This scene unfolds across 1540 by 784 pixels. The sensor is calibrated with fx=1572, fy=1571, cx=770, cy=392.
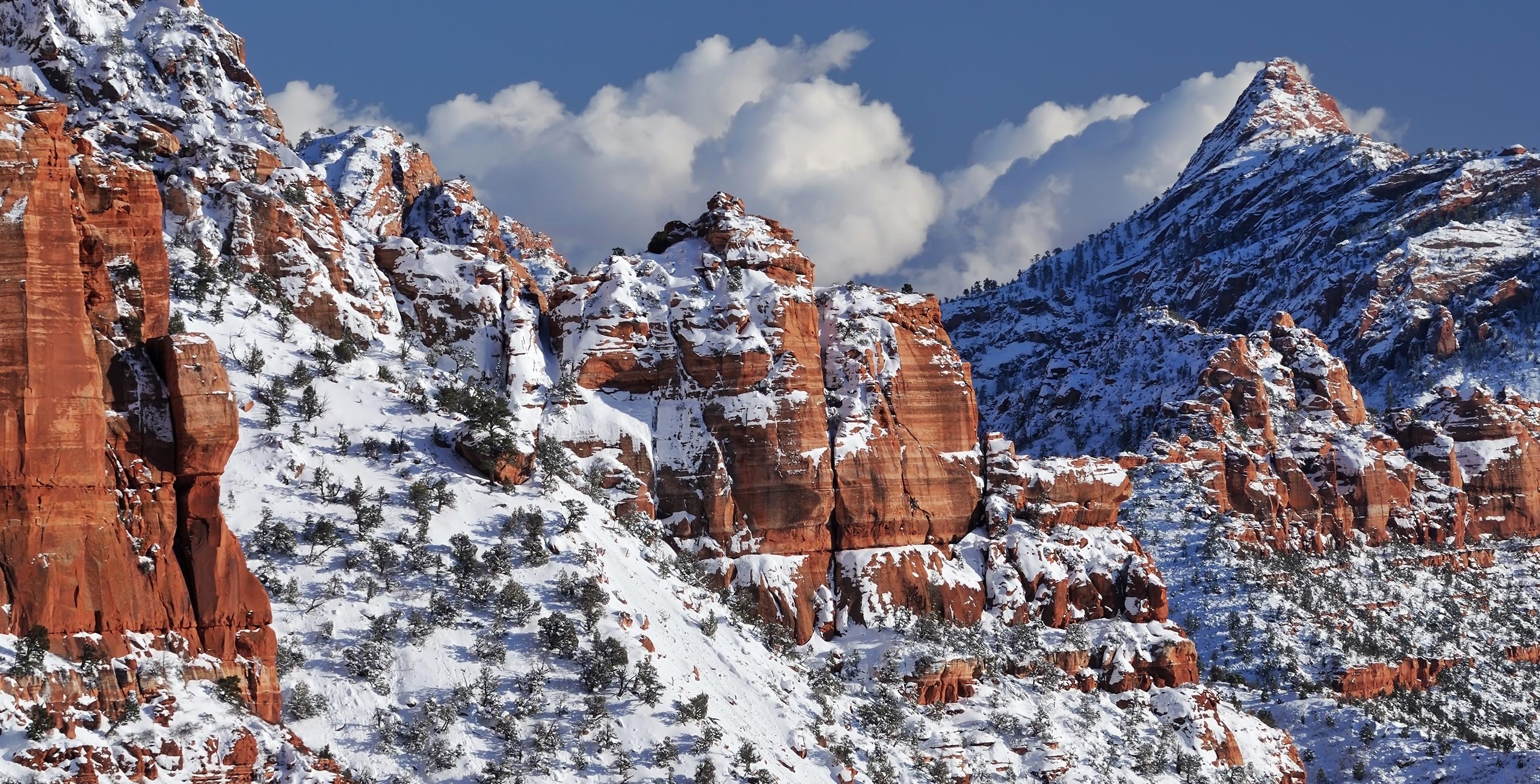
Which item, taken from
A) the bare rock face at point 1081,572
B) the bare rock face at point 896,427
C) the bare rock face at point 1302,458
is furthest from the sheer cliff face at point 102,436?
the bare rock face at point 1302,458

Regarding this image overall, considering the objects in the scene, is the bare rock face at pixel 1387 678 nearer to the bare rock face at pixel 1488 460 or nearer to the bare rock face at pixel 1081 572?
the bare rock face at pixel 1081 572

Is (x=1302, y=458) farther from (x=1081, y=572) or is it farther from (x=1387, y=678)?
(x=1081, y=572)

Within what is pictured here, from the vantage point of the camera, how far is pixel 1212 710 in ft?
370

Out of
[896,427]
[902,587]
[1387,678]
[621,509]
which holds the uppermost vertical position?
[896,427]

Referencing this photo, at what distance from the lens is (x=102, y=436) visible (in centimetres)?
5950

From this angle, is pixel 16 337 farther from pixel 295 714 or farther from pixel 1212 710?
pixel 1212 710

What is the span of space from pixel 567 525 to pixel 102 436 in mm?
34487

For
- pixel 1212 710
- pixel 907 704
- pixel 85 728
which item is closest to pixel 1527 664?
pixel 1212 710

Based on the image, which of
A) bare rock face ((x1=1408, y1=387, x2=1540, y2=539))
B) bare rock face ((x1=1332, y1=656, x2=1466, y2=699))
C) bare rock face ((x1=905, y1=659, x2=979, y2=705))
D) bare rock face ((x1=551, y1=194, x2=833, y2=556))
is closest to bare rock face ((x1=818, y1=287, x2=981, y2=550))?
bare rock face ((x1=551, y1=194, x2=833, y2=556))

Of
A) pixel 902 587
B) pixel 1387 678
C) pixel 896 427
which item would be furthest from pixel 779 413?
pixel 1387 678

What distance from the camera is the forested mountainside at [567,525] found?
5988 cm

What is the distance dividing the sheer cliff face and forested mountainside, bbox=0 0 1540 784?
15 centimetres

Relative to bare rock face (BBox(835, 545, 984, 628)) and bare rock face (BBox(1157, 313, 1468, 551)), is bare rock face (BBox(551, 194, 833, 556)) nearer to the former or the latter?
bare rock face (BBox(835, 545, 984, 628))

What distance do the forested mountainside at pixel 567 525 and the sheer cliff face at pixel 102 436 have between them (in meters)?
0.15
